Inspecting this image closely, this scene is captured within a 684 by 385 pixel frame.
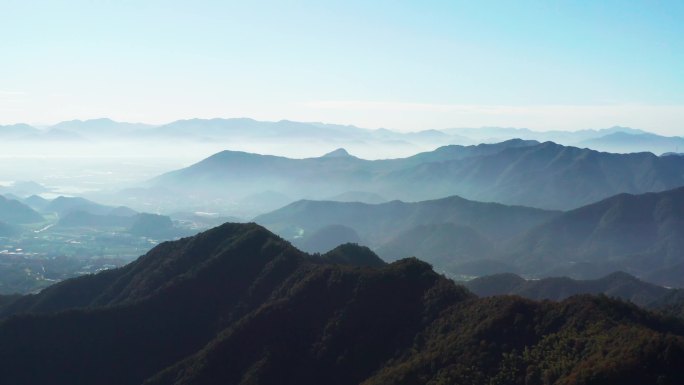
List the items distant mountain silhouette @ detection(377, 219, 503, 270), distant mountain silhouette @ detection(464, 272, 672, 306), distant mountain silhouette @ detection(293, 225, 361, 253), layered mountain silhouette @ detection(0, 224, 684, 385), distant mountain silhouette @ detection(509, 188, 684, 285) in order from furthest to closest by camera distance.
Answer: distant mountain silhouette @ detection(293, 225, 361, 253)
distant mountain silhouette @ detection(377, 219, 503, 270)
distant mountain silhouette @ detection(509, 188, 684, 285)
distant mountain silhouette @ detection(464, 272, 672, 306)
layered mountain silhouette @ detection(0, 224, 684, 385)

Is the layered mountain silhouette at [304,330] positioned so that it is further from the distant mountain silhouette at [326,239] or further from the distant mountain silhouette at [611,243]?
the distant mountain silhouette at [611,243]

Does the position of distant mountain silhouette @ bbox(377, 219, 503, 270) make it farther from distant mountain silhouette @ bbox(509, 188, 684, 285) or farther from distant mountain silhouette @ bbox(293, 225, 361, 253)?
distant mountain silhouette @ bbox(293, 225, 361, 253)

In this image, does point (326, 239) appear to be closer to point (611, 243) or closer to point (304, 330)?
point (611, 243)

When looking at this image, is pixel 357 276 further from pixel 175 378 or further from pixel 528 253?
pixel 528 253

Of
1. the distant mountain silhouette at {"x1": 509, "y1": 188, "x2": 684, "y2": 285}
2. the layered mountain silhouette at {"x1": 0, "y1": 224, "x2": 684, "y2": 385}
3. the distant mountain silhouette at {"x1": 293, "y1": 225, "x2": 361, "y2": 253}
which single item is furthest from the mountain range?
the layered mountain silhouette at {"x1": 0, "y1": 224, "x2": 684, "y2": 385}

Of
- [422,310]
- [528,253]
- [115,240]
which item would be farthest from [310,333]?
[115,240]

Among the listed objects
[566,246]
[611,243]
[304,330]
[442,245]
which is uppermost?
[304,330]

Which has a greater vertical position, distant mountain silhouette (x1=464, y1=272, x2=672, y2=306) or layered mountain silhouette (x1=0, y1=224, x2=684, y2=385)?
layered mountain silhouette (x1=0, y1=224, x2=684, y2=385)

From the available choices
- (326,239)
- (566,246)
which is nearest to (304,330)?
(326,239)
